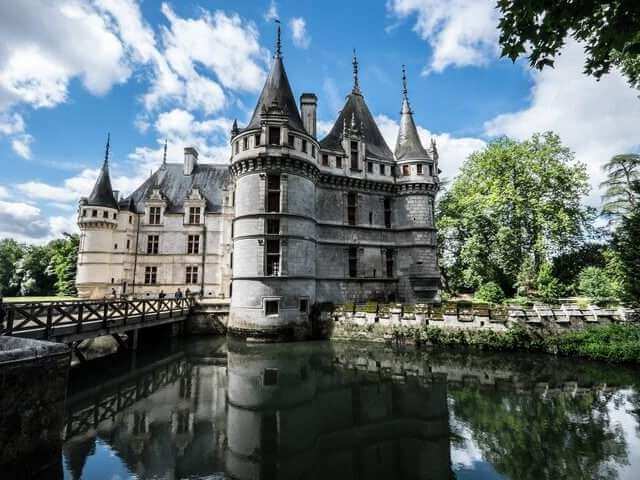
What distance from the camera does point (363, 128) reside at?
24172 mm

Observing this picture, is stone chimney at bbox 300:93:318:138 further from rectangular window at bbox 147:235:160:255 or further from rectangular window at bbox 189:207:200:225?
rectangular window at bbox 147:235:160:255

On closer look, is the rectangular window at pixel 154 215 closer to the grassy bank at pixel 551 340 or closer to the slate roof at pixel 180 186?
the slate roof at pixel 180 186

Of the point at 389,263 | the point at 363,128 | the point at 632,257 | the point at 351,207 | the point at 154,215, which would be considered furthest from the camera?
the point at 154,215

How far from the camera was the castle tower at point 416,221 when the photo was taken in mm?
21703

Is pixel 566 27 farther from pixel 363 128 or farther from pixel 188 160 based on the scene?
pixel 188 160

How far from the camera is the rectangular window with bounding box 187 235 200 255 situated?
26.4 metres

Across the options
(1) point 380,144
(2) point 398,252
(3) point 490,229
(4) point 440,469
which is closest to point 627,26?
(4) point 440,469

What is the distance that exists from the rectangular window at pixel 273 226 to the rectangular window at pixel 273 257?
519 millimetres

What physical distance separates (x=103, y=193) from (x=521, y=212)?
32.6 meters

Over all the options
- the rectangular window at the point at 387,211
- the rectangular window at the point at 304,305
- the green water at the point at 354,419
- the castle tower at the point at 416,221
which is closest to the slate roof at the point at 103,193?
the green water at the point at 354,419

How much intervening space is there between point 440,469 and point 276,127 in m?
17.1

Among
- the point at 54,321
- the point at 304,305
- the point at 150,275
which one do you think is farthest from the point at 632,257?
the point at 150,275

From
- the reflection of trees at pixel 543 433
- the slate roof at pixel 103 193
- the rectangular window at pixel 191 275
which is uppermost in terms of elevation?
the slate roof at pixel 103 193

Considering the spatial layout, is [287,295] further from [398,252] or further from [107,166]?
[107,166]
